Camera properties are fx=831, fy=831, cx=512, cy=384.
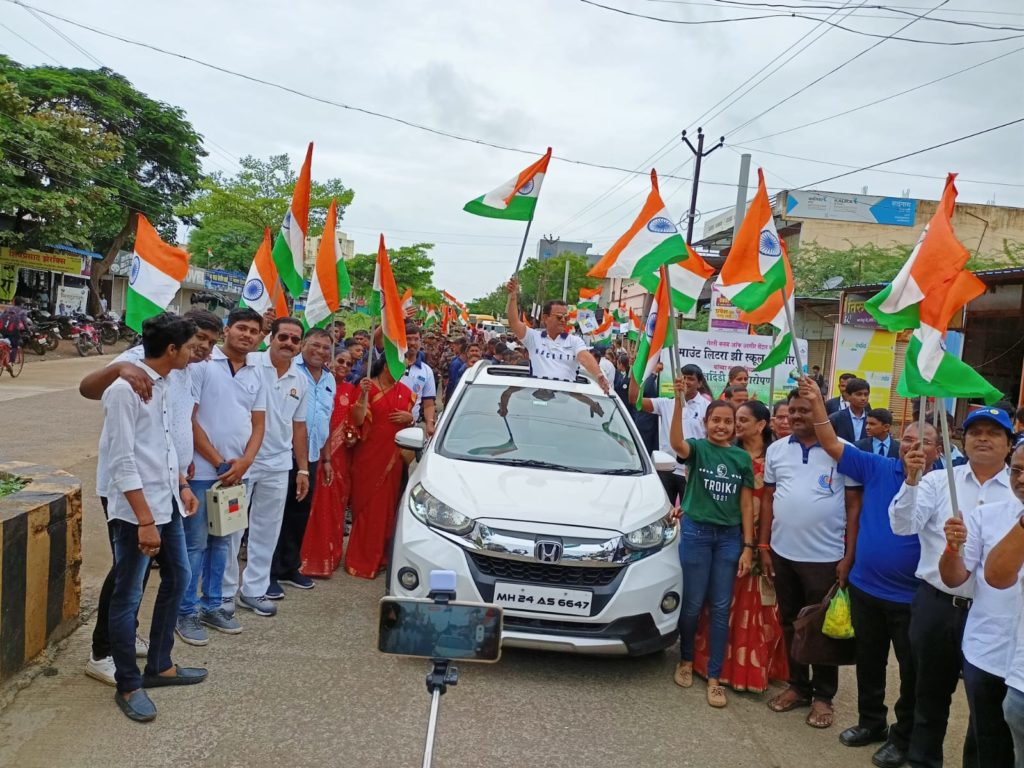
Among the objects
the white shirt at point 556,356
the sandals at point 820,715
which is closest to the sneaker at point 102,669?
the sandals at point 820,715

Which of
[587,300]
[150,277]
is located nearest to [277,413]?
[150,277]

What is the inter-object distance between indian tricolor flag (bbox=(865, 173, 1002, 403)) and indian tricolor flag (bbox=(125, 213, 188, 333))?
3767 mm

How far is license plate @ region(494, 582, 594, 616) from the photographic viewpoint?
A: 4.45 metres

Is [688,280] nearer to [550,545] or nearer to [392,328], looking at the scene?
[392,328]

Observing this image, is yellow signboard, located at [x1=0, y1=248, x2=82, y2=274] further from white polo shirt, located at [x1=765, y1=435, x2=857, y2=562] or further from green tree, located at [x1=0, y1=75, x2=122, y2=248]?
white polo shirt, located at [x1=765, y1=435, x2=857, y2=562]

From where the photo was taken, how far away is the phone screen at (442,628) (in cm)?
202

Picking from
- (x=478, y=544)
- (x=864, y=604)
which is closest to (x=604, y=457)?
(x=478, y=544)

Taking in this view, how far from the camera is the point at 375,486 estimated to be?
6.41 metres

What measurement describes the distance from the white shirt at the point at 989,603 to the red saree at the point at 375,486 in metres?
4.22

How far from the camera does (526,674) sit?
4645 mm

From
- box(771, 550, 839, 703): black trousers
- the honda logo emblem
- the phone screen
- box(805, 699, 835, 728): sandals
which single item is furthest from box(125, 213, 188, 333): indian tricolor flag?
box(805, 699, 835, 728): sandals

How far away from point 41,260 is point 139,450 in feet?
89.0

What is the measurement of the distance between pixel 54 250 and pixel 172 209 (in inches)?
205

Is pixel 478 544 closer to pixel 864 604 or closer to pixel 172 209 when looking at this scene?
pixel 864 604
